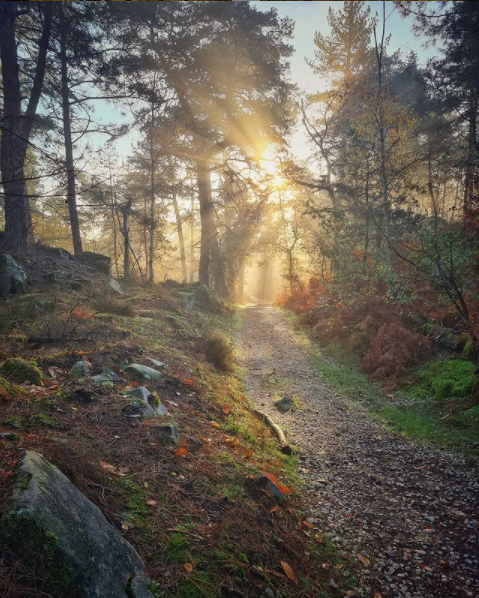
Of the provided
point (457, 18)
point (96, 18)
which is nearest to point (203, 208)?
point (96, 18)

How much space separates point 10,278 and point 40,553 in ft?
29.3

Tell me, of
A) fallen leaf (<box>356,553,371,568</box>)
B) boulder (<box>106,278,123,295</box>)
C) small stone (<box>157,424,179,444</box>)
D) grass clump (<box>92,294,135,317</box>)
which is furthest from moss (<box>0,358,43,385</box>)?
boulder (<box>106,278,123,295</box>)

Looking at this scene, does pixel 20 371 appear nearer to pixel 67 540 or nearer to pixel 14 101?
pixel 67 540

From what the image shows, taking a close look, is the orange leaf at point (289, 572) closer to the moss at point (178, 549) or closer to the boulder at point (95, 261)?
the moss at point (178, 549)

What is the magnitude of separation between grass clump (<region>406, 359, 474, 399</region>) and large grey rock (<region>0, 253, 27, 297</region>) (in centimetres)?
1079

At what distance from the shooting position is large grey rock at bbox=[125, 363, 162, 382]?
649cm

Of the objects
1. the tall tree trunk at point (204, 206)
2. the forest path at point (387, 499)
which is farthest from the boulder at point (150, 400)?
the tall tree trunk at point (204, 206)

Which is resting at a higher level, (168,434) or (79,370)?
(79,370)

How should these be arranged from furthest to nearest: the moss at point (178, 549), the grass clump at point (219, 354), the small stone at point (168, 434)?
the grass clump at point (219, 354)
the small stone at point (168, 434)
the moss at point (178, 549)

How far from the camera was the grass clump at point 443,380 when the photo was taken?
7703 millimetres

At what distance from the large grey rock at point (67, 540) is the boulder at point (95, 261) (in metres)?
14.6

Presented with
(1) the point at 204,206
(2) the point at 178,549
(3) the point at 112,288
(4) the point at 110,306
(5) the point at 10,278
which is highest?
(1) the point at 204,206

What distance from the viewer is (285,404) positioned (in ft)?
27.7

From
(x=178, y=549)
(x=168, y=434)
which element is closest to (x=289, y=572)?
(x=178, y=549)
